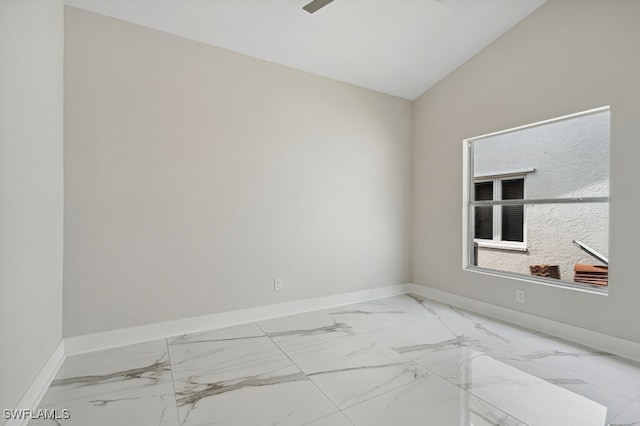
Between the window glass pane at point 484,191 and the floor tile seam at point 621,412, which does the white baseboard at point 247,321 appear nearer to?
the floor tile seam at point 621,412

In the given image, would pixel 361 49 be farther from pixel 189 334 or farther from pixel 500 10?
pixel 189 334


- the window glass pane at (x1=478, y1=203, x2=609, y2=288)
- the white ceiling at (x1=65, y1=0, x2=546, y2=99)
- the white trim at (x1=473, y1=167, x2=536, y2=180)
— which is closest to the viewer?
the white ceiling at (x1=65, y1=0, x2=546, y2=99)

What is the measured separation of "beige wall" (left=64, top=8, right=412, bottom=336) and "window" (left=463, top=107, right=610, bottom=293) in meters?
1.22

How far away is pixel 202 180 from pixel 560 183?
11.2ft

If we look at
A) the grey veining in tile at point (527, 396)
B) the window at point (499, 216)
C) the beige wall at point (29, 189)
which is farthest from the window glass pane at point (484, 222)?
the beige wall at point (29, 189)

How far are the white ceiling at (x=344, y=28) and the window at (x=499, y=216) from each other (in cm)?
151

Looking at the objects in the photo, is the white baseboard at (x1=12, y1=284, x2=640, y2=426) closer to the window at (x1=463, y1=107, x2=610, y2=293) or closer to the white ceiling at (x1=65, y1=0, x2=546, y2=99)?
the window at (x1=463, y1=107, x2=610, y2=293)

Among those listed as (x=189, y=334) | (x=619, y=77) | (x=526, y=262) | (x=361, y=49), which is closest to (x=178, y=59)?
(x=361, y=49)

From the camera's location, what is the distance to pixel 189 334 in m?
2.80

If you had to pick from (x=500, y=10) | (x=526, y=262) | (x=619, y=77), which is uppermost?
(x=500, y=10)

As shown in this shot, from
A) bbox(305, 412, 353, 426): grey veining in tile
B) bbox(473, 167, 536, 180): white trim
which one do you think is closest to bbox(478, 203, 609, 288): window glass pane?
bbox(473, 167, 536, 180): white trim

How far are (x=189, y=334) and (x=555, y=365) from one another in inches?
116

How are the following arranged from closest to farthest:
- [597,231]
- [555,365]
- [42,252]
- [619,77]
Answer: [42,252] < [555,365] < [619,77] < [597,231]

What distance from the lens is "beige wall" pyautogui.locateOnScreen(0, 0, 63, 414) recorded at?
4.72ft
